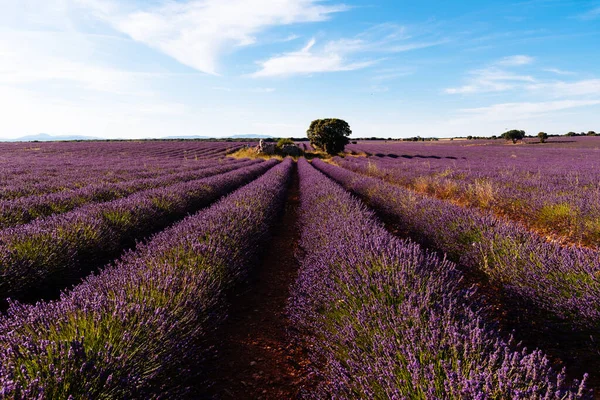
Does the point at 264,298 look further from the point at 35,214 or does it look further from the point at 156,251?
the point at 35,214

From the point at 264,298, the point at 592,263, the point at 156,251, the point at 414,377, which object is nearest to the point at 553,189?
the point at 592,263

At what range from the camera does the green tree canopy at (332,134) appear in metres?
34.4

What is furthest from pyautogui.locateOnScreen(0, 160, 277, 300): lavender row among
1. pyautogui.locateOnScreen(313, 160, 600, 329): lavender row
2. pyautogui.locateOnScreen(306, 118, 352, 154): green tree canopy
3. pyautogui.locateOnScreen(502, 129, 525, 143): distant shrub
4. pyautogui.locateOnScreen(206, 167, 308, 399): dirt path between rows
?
pyautogui.locateOnScreen(502, 129, 525, 143): distant shrub

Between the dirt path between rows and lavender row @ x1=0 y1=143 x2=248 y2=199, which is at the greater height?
lavender row @ x1=0 y1=143 x2=248 y2=199

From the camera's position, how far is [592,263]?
2.46 meters

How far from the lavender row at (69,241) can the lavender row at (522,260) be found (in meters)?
4.53

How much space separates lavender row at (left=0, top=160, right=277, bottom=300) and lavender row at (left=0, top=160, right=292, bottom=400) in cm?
94

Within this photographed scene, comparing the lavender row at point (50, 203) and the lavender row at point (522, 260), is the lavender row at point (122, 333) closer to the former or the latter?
the lavender row at point (522, 260)

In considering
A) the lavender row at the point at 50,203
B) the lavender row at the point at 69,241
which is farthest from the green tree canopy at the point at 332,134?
the lavender row at the point at 69,241

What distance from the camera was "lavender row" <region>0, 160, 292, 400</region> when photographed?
4.11 ft

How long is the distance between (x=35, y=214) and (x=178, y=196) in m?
2.39

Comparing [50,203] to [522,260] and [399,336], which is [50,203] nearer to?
[399,336]

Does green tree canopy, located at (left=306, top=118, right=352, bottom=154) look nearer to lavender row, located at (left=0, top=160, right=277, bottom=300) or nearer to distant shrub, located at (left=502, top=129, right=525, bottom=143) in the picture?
lavender row, located at (left=0, top=160, right=277, bottom=300)

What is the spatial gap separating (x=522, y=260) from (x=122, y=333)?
3392 millimetres
